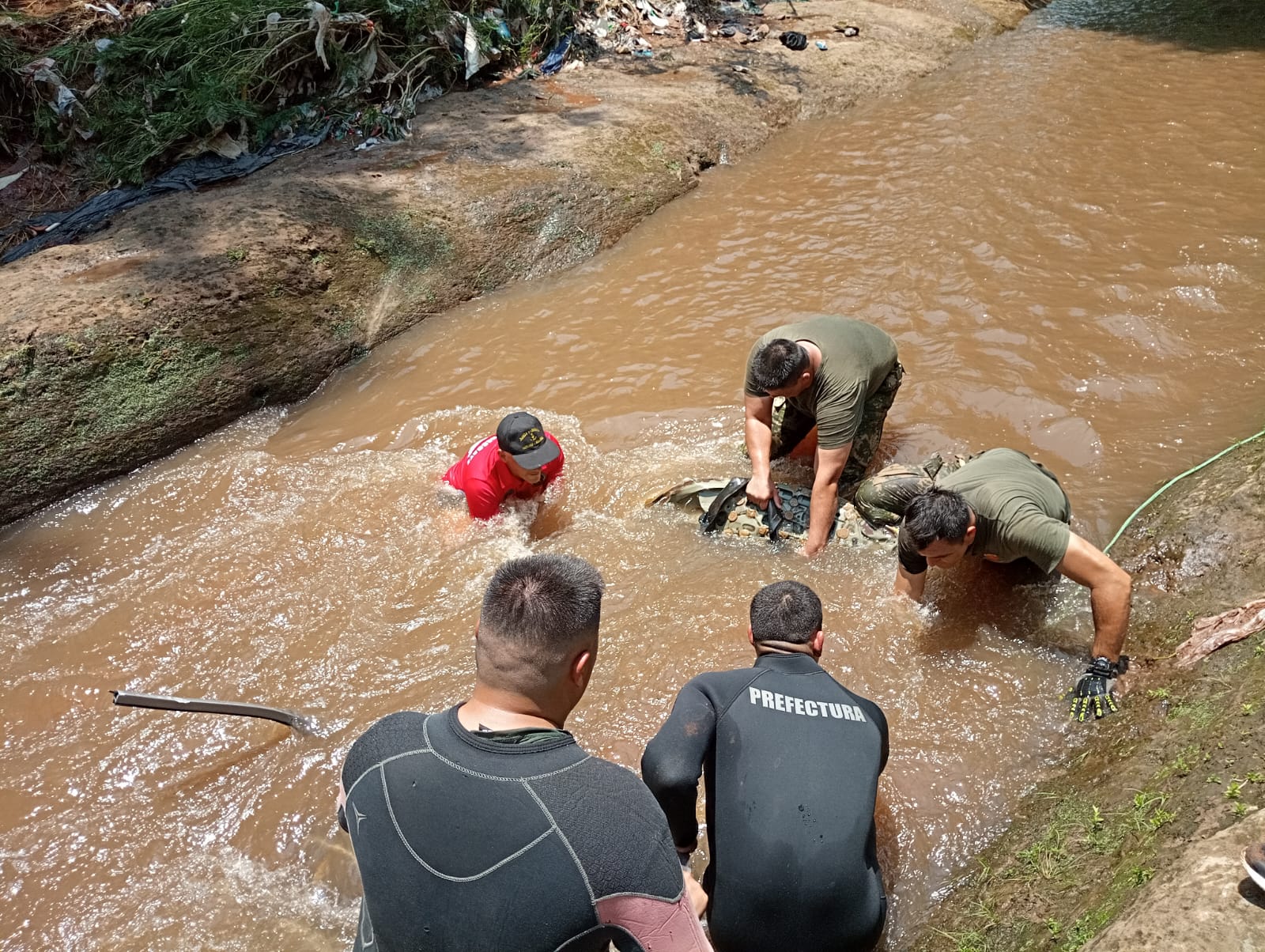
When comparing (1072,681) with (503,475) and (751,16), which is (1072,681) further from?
(751,16)

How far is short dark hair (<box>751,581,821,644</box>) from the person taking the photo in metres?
2.41

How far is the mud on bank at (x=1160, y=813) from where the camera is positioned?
1860 millimetres

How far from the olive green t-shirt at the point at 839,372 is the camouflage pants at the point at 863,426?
0.16m

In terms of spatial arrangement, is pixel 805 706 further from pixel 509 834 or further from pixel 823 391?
pixel 823 391

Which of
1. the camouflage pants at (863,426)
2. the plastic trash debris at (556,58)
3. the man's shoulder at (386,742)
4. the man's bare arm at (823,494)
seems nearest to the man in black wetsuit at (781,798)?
the man's shoulder at (386,742)

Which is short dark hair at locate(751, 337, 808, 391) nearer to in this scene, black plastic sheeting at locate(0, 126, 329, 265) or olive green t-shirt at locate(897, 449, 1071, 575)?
olive green t-shirt at locate(897, 449, 1071, 575)

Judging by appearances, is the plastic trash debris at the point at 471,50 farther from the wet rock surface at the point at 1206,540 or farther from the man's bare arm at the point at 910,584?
the wet rock surface at the point at 1206,540

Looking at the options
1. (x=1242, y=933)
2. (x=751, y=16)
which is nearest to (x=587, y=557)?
(x=1242, y=933)

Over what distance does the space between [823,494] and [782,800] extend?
2.08 metres

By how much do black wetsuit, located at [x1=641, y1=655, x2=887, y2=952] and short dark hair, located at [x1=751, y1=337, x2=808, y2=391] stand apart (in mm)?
1858

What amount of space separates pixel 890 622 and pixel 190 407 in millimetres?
4539

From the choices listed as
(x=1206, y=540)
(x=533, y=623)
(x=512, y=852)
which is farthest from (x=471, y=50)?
(x=512, y=852)

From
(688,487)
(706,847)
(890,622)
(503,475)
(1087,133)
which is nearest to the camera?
(706,847)

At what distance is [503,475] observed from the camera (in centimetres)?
408
